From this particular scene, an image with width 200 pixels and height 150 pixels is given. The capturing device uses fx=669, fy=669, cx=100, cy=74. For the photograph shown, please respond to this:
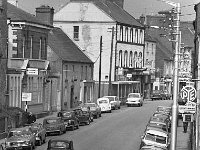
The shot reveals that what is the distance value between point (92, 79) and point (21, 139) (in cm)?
4774

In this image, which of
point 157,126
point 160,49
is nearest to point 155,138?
point 157,126

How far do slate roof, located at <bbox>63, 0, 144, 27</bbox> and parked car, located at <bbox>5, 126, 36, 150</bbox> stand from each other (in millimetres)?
54816

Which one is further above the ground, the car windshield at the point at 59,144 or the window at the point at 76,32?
the window at the point at 76,32

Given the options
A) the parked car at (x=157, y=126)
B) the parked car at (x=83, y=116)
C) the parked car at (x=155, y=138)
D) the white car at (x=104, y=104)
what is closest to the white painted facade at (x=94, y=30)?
the white car at (x=104, y=104)

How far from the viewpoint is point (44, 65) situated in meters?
65.0

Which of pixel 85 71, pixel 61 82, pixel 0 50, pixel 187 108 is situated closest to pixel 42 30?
pixel 61 82

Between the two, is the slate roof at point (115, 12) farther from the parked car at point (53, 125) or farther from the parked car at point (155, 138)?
the parked car at point (155, 138)

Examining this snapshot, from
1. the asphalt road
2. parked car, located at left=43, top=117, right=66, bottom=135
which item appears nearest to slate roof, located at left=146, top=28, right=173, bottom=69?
the asphalt road

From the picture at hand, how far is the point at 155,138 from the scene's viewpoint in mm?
37688

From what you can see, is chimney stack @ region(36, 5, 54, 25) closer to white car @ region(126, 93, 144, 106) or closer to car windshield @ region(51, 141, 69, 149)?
white car @ region(126, 93, 144, 106)

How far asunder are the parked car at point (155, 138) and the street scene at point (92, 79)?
57 mm

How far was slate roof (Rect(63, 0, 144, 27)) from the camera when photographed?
94863mm

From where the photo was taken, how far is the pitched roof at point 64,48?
74.5 metres

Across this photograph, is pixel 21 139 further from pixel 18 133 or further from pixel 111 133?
pixel 111 133
